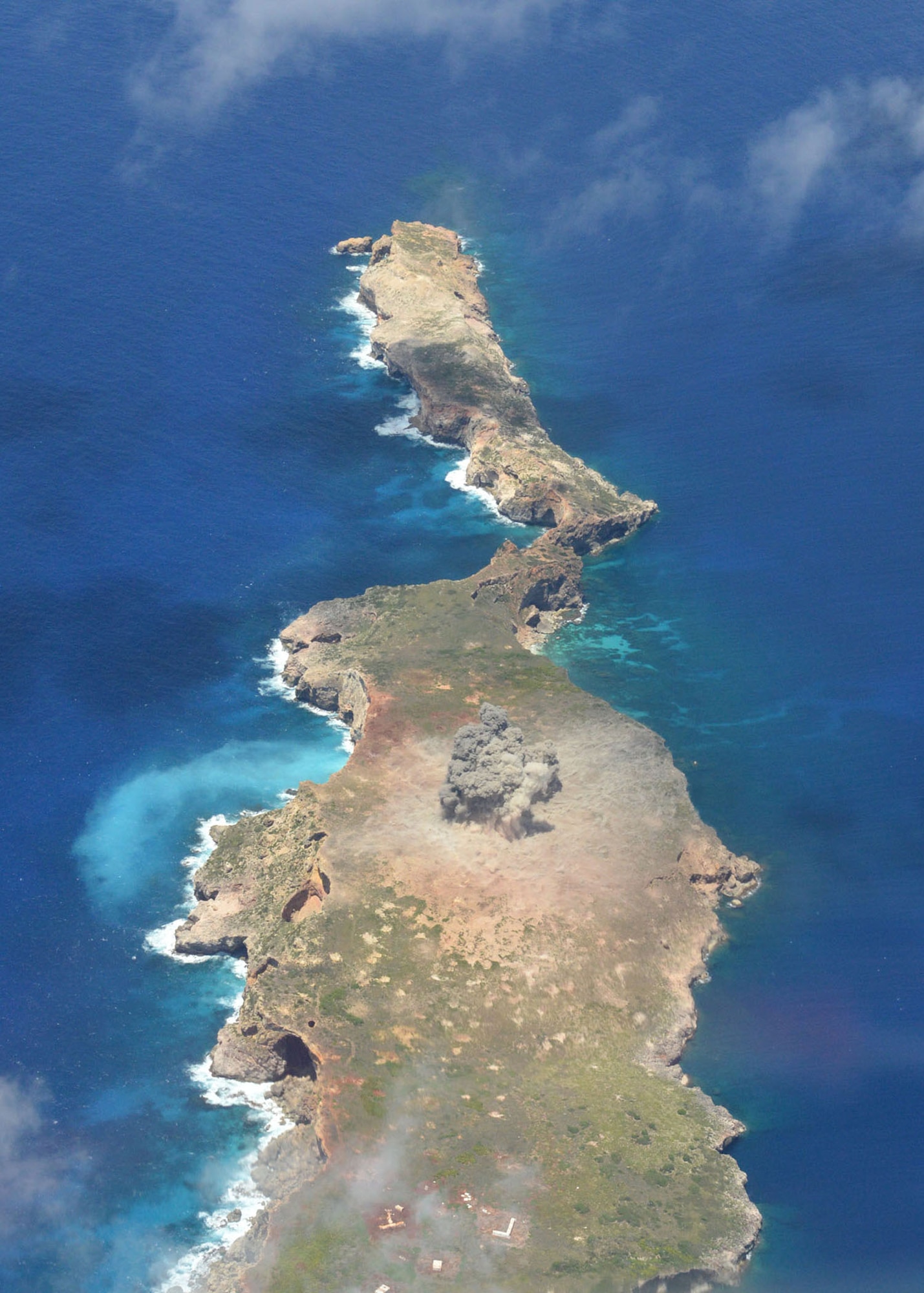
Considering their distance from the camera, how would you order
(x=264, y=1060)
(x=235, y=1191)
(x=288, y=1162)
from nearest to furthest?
(x=235, y=1191) < (x=288, y=1162) < (x=264, y=1060)

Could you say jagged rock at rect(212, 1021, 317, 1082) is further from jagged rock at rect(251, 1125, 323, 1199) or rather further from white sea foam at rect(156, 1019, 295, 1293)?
jagged rock at rect(251, 1125, 323, 1199)

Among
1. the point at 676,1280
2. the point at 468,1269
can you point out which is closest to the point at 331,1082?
the point at 468,1269

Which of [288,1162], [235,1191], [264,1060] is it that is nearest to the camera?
[235,1191]

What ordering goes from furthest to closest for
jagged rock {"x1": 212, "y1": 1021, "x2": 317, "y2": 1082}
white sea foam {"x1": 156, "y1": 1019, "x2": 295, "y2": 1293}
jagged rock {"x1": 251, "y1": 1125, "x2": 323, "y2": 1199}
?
jagged rock {"x1": 212, "y1": 1021, "x2": 317, "y2": 1082}, jagged rock {"x1": 251, "y1": 1125, "x2": 323, "y2": 1199}, white sea foam {"x1": 156, "y1": 1019, "x2": 295, "y2": 1293}

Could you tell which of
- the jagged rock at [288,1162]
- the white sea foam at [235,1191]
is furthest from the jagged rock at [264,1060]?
the jagged rock at [288,1162]

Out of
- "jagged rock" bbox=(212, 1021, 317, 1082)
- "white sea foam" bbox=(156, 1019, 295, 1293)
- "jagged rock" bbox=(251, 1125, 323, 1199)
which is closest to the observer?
"white sea foam" bbox=(156, 1019, 295, 1293)

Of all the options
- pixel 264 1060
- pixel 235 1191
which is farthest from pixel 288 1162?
pixel 264 1060

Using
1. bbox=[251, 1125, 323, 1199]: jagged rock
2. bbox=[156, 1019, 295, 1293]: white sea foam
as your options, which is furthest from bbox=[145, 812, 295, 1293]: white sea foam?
bbox=[251, 1125, 323, 1199]: jagged rock

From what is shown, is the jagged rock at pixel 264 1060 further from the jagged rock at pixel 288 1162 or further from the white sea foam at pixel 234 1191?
the jagged rock at pixel 288 1162

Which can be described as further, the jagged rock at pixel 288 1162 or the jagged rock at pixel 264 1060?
the jagged rock at pixel 264 1060

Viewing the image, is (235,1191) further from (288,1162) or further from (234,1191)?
(288,1162)

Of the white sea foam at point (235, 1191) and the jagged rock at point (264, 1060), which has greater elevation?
the jagged rock at point (264, 1060)
